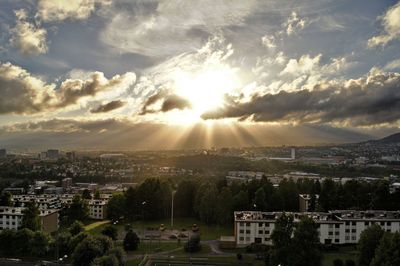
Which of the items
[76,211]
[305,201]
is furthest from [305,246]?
[76,211]

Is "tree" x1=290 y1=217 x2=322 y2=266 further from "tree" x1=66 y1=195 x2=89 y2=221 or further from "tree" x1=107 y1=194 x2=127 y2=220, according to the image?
"tree" x1=66 y1=195 x2=89 y2=221

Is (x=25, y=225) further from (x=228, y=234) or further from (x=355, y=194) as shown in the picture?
(x=355, y=194)

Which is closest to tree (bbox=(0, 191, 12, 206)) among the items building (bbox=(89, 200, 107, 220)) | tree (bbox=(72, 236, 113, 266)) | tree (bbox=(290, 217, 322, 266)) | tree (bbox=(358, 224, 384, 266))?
building (bbox=(89, 200, 107, 220))

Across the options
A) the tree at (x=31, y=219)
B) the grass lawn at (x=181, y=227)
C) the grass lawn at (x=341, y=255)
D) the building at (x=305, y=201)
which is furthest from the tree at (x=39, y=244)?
the building at (x=305, y=201)

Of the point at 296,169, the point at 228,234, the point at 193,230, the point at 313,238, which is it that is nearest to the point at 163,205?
the point at 193,230

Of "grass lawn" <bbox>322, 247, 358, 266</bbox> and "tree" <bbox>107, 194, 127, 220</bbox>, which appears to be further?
"tree" <bbox>107, 194, 127, 220</bbox>
